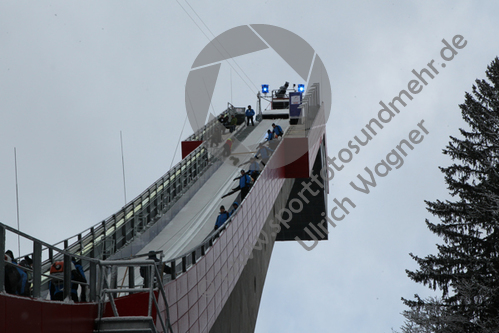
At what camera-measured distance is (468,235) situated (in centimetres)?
2092

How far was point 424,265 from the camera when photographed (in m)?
21.4

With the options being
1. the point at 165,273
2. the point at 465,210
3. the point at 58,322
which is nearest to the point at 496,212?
the point at 465,210

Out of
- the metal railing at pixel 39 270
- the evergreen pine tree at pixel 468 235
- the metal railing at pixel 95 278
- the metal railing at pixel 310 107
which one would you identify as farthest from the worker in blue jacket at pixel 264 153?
the metal railing at pixel 39 270

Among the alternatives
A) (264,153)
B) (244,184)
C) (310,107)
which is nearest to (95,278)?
(244,184)

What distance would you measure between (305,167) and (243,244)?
10.9 meters

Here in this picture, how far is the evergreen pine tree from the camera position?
64.4 ft

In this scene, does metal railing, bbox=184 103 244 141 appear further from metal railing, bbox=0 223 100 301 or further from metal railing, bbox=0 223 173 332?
metal railing, bbox=0 223 100 301
